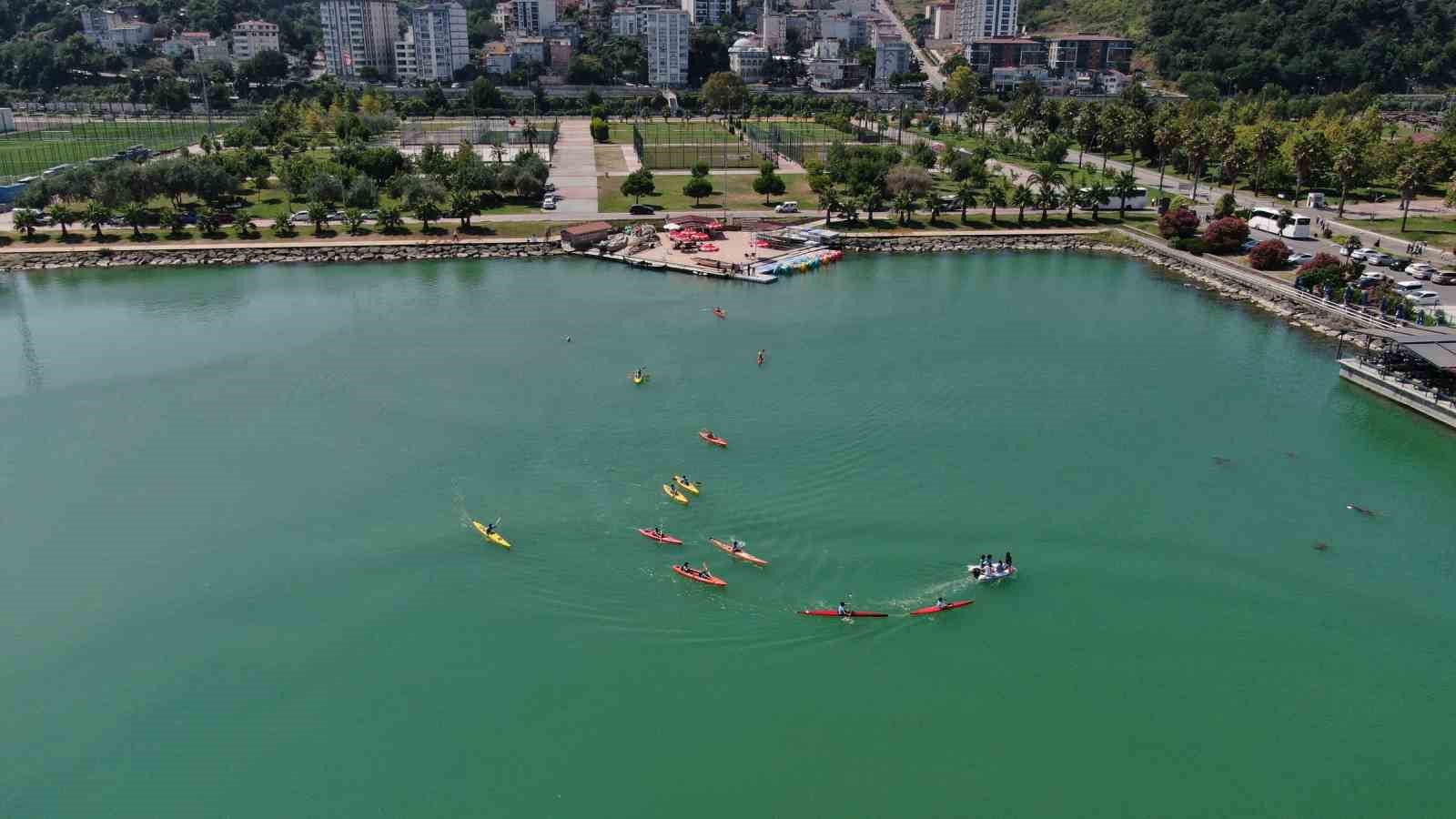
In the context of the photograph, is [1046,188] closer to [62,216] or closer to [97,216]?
[97,216]

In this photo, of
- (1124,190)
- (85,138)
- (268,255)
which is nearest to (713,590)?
(268,255)

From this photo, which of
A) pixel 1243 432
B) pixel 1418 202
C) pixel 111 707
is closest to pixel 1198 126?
pixel 1418 202

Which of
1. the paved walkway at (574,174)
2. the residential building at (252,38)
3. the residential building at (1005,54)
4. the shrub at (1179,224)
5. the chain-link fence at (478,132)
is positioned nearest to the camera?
the shrub at (1179,224)

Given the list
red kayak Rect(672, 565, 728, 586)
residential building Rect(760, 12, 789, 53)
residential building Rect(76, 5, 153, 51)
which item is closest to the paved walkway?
red kayak Rect(672, 565, 728, 586)

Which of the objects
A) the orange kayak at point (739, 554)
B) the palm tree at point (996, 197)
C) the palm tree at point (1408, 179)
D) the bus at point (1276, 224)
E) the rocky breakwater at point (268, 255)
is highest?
the palm tree at point (1408, 179)

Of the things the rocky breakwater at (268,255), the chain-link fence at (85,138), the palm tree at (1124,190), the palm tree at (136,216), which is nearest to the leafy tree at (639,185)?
the rocky breakwater at (268,255)

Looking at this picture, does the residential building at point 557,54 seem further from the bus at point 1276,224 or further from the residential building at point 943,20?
the bus at point 1276,224

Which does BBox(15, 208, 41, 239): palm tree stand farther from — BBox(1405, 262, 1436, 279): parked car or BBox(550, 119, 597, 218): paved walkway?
BBox(1405, 262, 1436, 279): parked car

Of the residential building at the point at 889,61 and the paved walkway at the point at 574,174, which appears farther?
the residential building at the point at 889,61
